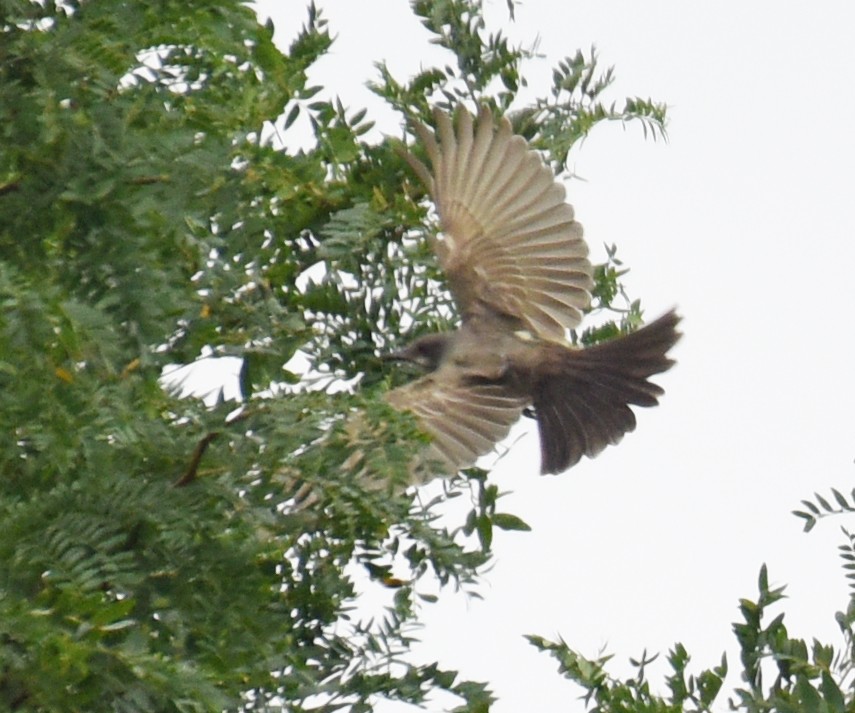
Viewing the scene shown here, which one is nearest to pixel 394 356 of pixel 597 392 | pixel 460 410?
pixel 460 410

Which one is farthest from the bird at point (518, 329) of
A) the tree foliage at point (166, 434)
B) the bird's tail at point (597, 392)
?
the tree foliage at point (166, 434)

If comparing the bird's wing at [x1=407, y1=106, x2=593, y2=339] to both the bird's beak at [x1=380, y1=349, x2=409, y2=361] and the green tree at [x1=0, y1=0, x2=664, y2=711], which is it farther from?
the green tree at [x1=0, y1=0, x2=664, y2=711]

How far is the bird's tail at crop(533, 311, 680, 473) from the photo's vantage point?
5234mm

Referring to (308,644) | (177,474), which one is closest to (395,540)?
(308,644)

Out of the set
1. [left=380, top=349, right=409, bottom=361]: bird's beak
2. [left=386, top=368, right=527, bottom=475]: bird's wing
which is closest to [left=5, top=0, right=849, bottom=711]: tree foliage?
[left=380, top=349, right=409, bottom=361]: bird's beak

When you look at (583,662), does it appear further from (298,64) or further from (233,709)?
(298,64)

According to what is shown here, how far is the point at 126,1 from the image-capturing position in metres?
2.56

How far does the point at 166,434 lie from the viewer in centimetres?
259

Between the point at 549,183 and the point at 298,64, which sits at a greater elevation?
the point at 549,183

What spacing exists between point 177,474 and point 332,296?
1.28 m

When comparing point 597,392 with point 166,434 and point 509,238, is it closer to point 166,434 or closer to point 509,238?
point 509,238

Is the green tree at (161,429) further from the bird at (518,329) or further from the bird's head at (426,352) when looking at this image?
the bird at (518,329)

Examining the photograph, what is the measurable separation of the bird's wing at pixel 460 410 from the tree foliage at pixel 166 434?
1.29 meters

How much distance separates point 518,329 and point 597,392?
0.49 metres
